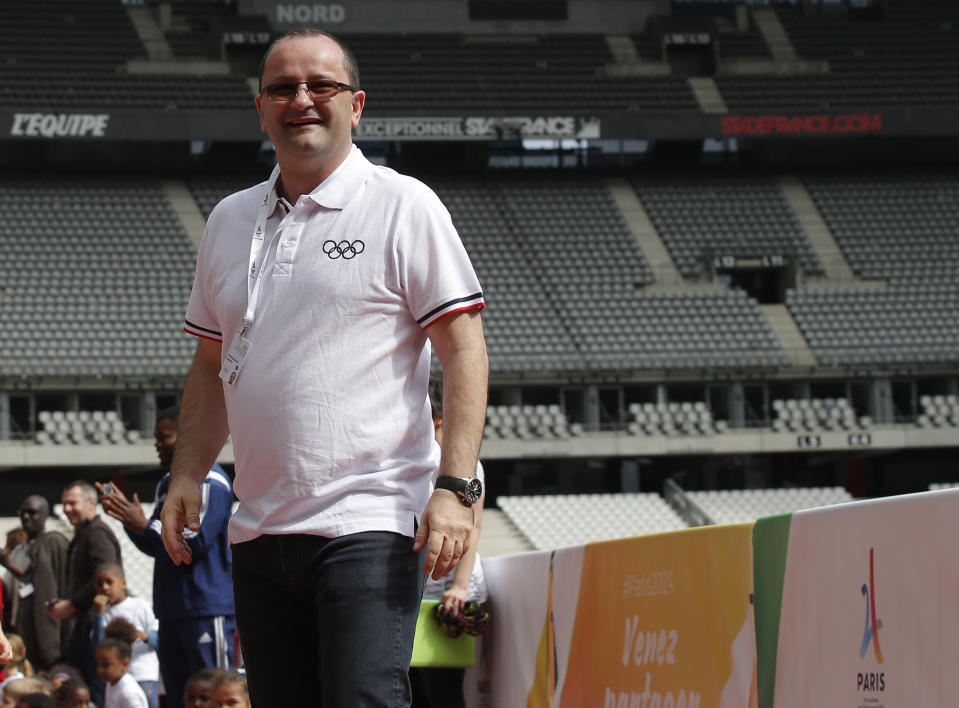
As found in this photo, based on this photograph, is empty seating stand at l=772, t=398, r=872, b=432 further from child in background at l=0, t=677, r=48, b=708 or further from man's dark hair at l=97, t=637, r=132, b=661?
child in background at l=0, t=677, r=48, b=708

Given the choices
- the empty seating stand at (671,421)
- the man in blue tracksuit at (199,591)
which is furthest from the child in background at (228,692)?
the empty seating stand at (671,421)

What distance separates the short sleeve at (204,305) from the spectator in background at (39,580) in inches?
→ 241

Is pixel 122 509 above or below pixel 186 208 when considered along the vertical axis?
below

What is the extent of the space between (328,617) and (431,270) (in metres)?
0.68

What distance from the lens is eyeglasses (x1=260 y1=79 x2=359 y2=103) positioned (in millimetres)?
2646

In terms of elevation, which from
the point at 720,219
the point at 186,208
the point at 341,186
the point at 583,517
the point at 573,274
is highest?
the point at 186,208

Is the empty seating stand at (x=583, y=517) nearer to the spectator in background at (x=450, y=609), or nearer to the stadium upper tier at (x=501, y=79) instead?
the stadium upper tier at (x=501, y=79)

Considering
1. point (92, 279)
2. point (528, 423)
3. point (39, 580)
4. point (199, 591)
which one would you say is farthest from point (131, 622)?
point (92, 279)

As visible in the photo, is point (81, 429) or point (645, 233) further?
point (645, 233)

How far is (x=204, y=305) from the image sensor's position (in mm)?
2859

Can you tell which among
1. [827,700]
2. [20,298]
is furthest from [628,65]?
[827,700]

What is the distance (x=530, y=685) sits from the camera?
598cm

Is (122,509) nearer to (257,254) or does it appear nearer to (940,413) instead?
(257,254)

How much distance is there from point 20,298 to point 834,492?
17742 mm
